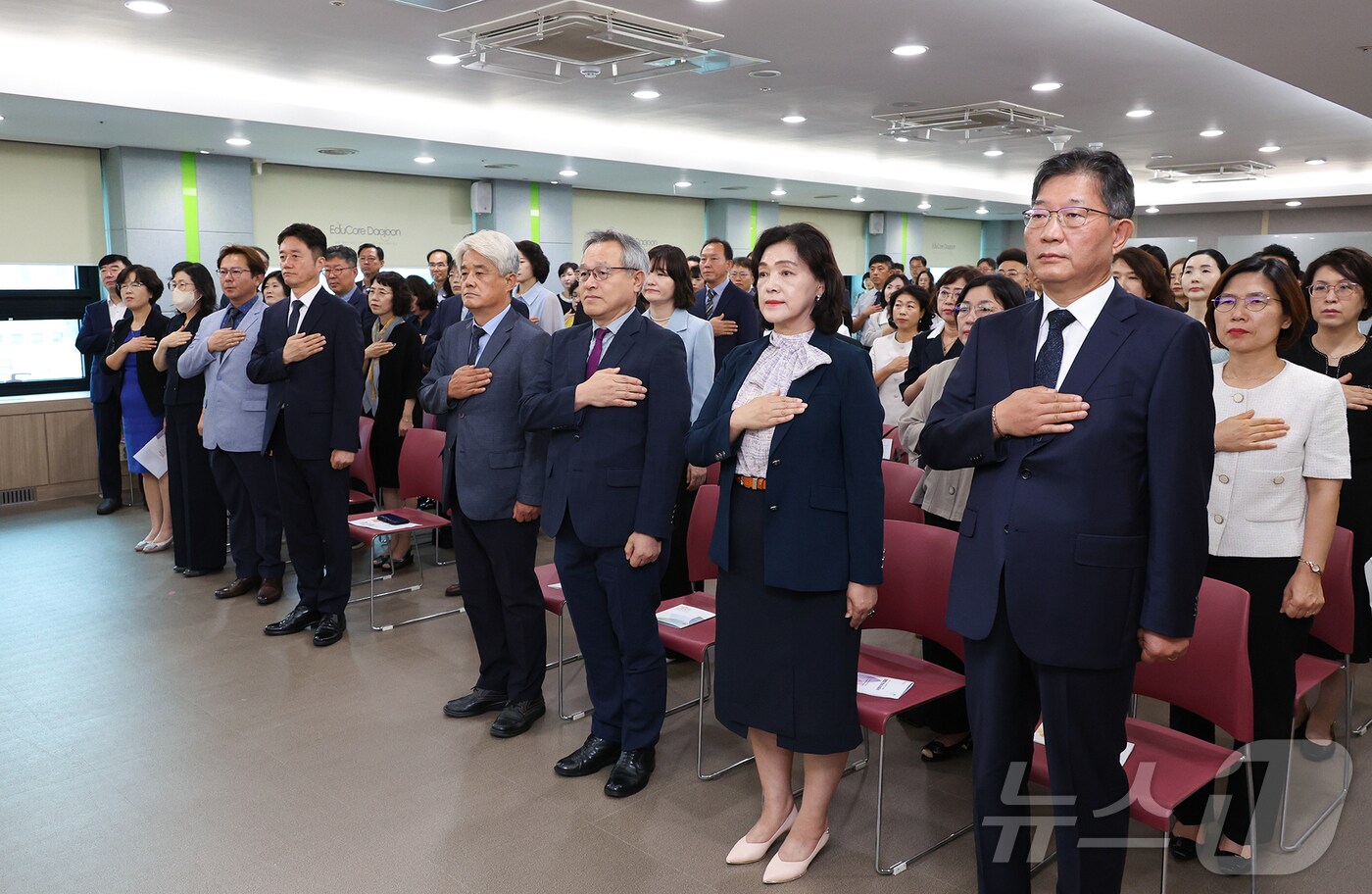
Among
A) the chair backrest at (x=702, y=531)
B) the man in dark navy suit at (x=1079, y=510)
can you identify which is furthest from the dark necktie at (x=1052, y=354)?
the chair backrest at (x=702, y=531)

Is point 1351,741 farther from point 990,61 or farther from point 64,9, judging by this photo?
point 64,9

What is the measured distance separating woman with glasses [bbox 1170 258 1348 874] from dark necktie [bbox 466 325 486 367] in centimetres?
257

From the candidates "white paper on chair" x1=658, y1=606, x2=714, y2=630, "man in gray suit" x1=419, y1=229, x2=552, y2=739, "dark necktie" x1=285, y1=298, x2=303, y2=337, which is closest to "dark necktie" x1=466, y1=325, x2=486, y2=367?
"man in gray suit" x1=419, y1=229, x2=552, y2=739

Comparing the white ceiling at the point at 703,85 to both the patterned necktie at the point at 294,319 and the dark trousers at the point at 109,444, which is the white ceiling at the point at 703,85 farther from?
the dark trousers at the point at 109,444

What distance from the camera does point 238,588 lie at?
5.82 meters

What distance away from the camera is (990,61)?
786 centimetres

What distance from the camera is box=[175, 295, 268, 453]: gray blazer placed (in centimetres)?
534

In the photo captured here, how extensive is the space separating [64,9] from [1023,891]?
24.7 feet

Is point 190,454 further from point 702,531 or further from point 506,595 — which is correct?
point 702,531

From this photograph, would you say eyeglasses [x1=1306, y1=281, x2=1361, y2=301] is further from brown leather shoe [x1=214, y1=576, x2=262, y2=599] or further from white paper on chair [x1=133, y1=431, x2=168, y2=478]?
white paper on chair [x1=133, y1=431, x2=168, y2=478]

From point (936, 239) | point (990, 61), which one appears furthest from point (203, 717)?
point (936, 239)

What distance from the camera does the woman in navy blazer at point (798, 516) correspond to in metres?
2.77

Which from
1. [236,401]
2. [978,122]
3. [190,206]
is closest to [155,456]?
[236,401]

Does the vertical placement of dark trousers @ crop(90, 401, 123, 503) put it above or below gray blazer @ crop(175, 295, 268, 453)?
below
